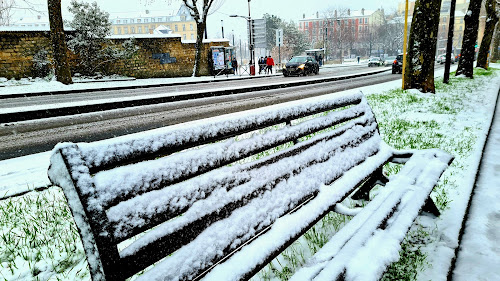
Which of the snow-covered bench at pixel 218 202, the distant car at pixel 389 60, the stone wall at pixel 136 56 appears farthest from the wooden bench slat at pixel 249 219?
the distant car at pixel 389 60

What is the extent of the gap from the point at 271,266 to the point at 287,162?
2.14 ft

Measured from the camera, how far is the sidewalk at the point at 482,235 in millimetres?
1904

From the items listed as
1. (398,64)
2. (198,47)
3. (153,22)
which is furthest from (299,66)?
(153,22)

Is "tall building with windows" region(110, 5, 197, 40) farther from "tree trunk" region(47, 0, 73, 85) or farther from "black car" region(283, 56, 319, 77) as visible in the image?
"tree trunk" region(47, 0, 73, 85)

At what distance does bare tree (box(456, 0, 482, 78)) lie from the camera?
15170 millimetres

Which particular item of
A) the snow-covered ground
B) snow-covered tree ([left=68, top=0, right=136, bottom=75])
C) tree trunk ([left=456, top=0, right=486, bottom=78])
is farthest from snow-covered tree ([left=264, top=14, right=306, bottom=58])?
the snow-covered ground

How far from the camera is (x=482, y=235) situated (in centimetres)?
227

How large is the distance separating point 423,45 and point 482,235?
863 cm

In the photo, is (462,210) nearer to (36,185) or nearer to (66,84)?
(36,185)

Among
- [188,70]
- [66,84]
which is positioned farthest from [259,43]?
[66,84]

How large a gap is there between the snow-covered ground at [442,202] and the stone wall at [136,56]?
1811 cm

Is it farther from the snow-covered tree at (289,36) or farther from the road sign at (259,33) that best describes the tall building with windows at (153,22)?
the road sign at (259,33)

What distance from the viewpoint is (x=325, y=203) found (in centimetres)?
187

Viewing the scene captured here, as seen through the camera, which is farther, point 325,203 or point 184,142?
point 325,203
